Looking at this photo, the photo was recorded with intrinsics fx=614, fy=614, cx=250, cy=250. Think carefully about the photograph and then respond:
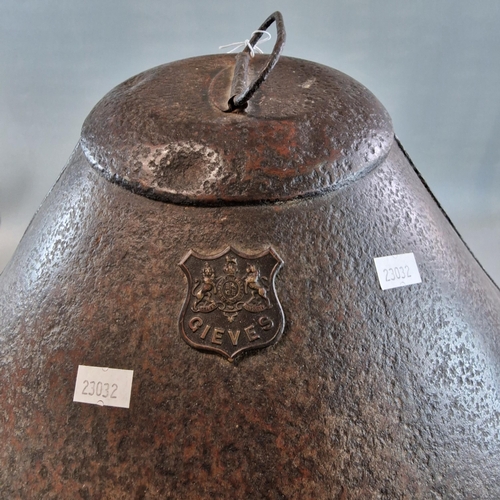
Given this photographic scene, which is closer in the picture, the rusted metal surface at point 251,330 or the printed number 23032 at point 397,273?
the rusted metal surface at point 251,330

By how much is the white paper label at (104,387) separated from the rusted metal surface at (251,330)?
1 centimetres

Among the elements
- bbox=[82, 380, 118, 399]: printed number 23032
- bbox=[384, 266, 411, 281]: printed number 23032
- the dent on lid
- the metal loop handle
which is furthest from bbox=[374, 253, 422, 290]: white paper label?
bbox=[82, 380, 118, 399]: printed number 23032

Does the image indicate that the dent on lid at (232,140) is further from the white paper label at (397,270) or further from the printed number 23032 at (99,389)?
the printed number 23032 at (99,389)

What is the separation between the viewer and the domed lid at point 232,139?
1.08 metres

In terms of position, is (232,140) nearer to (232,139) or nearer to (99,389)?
(232,139)

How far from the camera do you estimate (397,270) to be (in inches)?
44.8

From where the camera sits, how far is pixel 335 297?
1077 mm

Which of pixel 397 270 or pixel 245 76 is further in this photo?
pixel 245 76

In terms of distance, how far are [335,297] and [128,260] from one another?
376mm

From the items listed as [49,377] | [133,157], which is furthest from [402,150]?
[49,377]

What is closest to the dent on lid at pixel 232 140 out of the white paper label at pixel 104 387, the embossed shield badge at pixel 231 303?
the embossed shield badge at pixel 231 303

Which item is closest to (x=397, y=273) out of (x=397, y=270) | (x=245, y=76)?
(x=397, y=270)

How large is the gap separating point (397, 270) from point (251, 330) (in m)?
0.30

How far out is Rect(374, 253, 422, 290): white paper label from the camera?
112 centimetres
